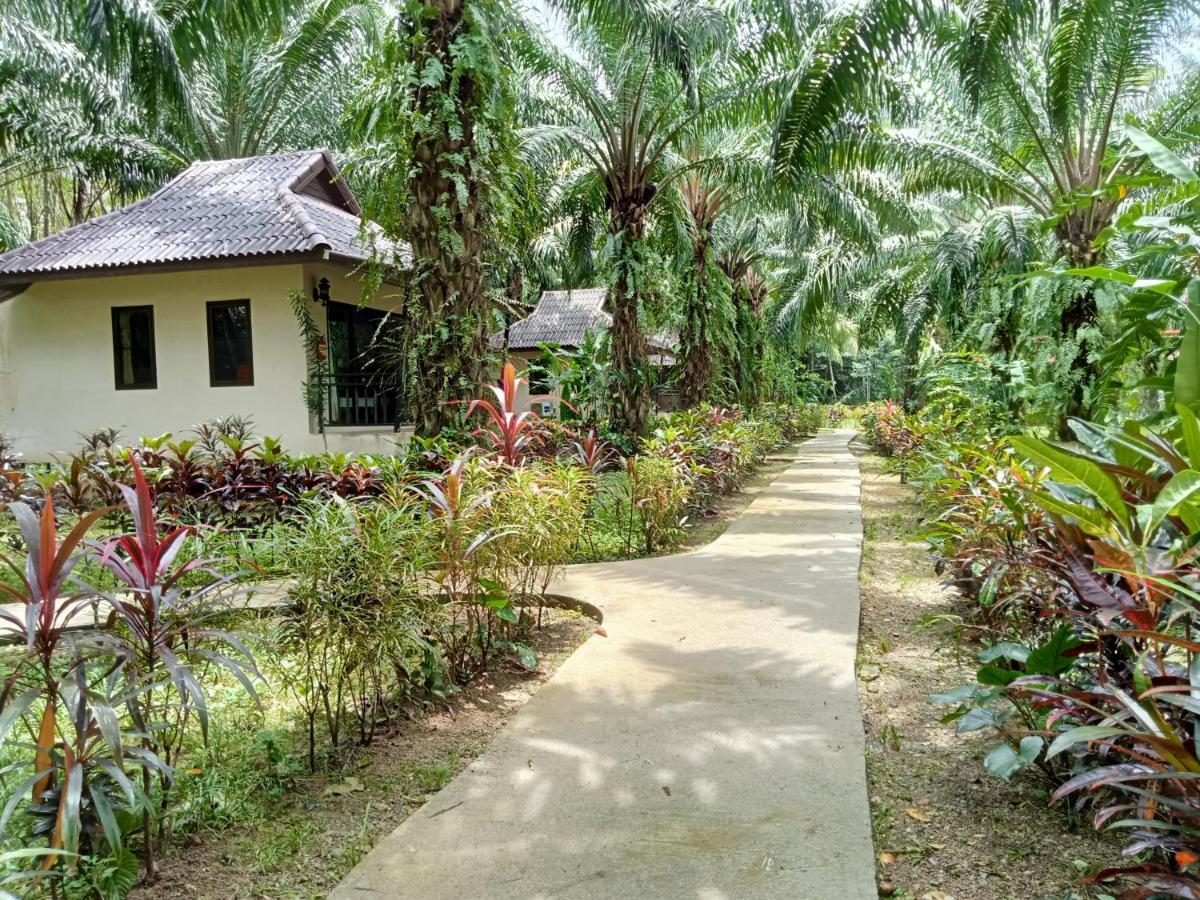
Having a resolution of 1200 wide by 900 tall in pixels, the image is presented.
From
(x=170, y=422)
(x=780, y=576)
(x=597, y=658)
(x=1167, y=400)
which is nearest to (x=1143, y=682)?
(x=1167, y=400)

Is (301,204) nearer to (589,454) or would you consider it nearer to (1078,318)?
(589,454)

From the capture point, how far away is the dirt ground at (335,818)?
2.63 metres

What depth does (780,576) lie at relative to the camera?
6793mm

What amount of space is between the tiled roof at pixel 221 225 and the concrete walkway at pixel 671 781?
736cm

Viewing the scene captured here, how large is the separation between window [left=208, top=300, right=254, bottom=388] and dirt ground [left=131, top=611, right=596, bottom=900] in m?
10.2

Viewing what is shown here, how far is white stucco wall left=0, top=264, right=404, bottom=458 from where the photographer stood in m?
12.7

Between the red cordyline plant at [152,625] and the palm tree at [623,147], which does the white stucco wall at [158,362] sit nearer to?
Result: the palm tree at [623,147]

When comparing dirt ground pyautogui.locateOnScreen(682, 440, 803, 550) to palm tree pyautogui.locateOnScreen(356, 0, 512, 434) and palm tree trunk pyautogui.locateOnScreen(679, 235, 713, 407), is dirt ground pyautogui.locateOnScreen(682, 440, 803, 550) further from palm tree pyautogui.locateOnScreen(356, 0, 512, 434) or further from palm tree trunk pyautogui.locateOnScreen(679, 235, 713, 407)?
palm tree pyautogui.locateOnScreen(356, 0, 512, 434)

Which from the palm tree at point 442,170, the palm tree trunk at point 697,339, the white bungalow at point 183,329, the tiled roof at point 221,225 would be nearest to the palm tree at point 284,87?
the tiled roof at point 221,225

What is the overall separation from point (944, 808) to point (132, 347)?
13.8 meters

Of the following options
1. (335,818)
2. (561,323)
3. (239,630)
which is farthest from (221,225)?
(561,323)

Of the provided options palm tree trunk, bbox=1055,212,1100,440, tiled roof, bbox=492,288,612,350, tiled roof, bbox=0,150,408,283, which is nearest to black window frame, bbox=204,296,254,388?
tiled roof, bbox=0,150,408,283

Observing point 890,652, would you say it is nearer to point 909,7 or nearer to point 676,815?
point 676,815

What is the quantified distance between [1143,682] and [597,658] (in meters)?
2.91
